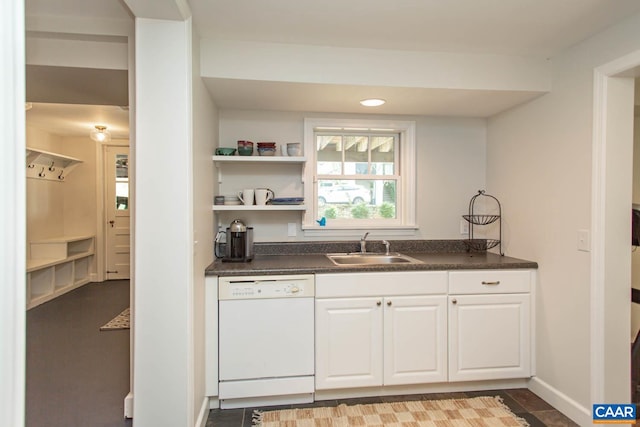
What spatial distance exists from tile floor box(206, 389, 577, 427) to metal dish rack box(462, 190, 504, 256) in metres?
1.00

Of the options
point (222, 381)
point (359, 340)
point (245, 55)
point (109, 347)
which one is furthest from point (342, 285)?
point (109, 347)

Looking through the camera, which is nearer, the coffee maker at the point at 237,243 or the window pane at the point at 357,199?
the coffee maker at the point at 237,243

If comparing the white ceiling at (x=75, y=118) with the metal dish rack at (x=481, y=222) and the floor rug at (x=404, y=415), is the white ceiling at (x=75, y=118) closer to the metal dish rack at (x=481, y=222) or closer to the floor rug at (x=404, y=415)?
the floor rug at (x=404, y=415)

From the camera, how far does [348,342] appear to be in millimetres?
2227

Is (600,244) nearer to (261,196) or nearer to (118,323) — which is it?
(261,196)

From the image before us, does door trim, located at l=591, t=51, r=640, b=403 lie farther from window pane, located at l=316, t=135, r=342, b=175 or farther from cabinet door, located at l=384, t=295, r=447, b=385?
window pane, located at l=316, t=135, r=342, b=175

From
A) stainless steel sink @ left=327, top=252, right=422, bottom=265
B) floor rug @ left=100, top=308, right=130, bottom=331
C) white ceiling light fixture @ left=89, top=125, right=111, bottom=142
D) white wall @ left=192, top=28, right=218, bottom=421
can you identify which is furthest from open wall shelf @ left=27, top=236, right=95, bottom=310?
stainless steel sink @ left=327, top=252, right=422, bottom=265

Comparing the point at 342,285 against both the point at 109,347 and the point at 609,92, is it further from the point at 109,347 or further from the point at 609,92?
the point at 109,347

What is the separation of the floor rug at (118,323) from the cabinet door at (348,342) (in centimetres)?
243

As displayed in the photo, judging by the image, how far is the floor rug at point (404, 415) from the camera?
2.02m

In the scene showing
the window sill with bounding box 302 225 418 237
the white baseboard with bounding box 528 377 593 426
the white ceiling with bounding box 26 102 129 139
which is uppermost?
the white ceiling with bounding box 26 102 129 139

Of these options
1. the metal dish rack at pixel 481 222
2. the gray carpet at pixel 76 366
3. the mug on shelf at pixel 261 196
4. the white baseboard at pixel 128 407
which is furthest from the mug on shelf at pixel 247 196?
the metal dish rack at pixel 481 222

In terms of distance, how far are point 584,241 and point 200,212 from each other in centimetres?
220

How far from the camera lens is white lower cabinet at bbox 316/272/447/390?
222 centimetres
